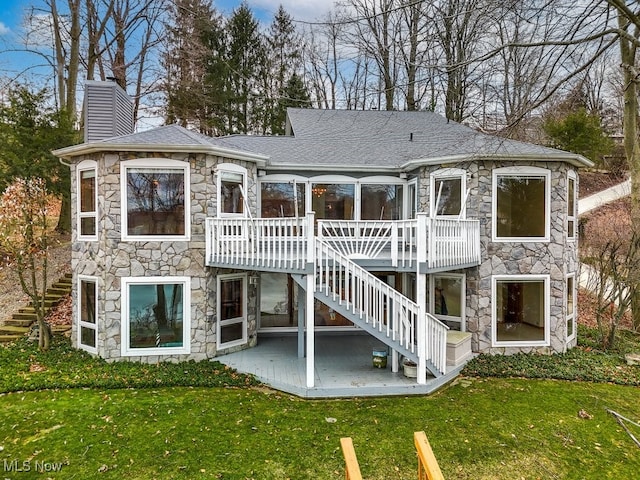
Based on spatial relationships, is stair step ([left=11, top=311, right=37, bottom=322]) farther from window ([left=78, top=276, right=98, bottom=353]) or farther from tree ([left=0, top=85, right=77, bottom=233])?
tree ([left=0, top=85, right=77, bottom=233])

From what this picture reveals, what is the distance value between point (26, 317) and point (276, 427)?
27.1 feet

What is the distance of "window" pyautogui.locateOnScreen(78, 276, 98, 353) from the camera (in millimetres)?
7993

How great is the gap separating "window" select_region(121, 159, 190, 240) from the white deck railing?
70cm

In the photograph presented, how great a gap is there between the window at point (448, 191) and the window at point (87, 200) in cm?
736

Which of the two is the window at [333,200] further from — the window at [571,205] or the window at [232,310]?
the window at [571,205]

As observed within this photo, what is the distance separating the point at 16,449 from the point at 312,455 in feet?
12.4

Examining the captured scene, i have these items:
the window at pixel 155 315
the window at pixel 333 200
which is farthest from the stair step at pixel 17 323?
the window at pixel 333 200

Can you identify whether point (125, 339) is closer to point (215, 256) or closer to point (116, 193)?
point (215, 256)

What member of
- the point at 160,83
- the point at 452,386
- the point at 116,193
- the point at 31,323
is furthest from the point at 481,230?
the point at 160,83

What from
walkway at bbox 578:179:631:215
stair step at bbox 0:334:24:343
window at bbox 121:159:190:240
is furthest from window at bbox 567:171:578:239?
stair step at bbox 0:334:24:343

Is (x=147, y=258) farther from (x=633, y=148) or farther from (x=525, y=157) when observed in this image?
(x=633, y=148)

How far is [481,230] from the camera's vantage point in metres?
8.41

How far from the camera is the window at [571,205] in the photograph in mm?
8781

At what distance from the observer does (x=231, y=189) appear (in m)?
8.46
